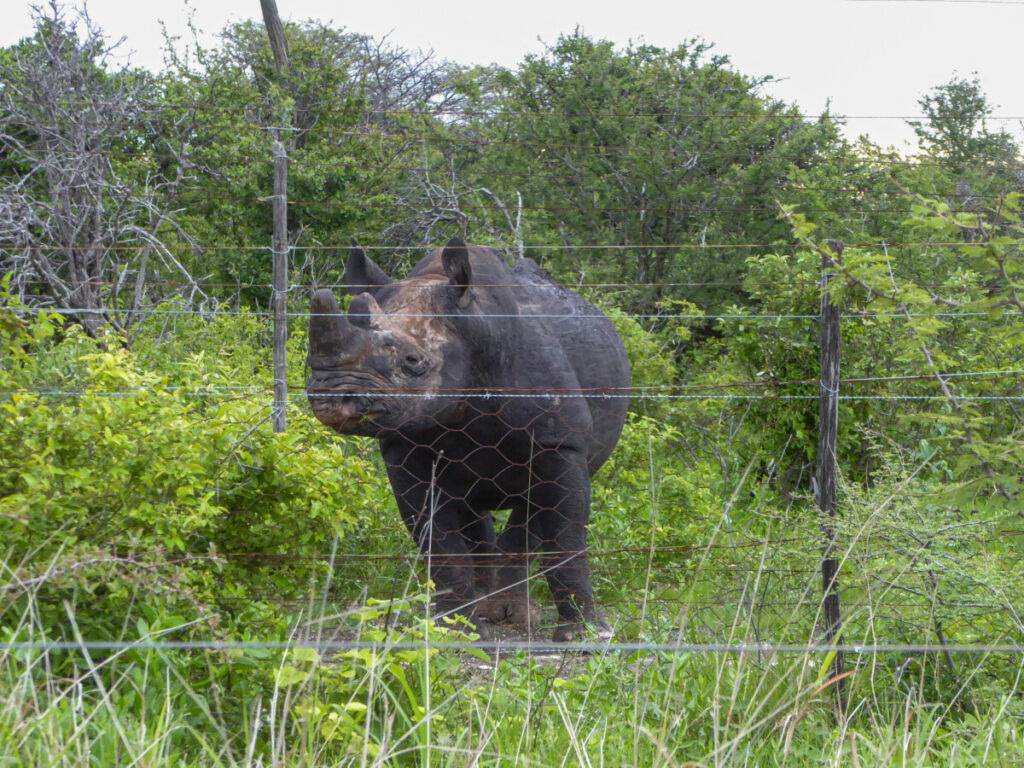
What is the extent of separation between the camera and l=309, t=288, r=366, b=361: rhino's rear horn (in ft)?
14.0

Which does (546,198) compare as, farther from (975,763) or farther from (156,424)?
(975,763)

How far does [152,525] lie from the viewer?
3.96 m

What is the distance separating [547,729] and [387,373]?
5.61 feet

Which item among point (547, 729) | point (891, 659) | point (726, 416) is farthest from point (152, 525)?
point (726, 416)

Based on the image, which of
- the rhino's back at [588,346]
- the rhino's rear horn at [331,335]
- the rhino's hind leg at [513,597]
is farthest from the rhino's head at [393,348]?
the rhino's hind leg at [513,597]

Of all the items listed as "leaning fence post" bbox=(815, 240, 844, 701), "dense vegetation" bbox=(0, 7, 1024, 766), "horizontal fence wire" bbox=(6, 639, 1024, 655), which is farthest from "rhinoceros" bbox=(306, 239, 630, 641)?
"horizontal fence wire" bbox=(6, 639, 1024, 655)

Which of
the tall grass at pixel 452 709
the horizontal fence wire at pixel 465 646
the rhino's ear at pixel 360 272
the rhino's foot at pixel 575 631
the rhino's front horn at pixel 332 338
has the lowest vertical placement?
the rhino's foot at pixel 575 631

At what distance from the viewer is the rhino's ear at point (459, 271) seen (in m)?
4.95

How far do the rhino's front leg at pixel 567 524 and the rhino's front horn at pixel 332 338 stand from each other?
1.15m

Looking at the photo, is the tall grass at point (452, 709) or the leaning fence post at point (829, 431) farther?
the leaning fence post at point (829, 431)

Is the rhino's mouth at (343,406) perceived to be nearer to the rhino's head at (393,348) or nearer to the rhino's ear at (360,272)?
the rhino's head at (393,348)

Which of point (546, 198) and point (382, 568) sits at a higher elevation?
point (546, 198)

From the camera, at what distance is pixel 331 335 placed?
4375 mm

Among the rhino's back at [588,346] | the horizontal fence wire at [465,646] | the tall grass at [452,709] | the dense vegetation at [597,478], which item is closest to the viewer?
the horizontal fence wire at [465,646]
